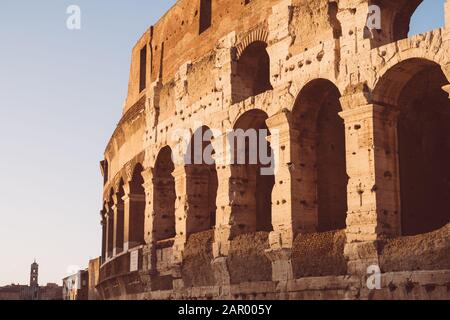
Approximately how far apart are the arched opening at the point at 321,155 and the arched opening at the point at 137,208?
6374 millimetres

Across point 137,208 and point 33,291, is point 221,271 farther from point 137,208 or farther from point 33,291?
point 33,291

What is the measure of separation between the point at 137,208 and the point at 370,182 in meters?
8.77

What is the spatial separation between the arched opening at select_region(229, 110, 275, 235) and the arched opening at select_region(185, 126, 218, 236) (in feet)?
3.88

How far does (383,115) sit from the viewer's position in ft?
33.2

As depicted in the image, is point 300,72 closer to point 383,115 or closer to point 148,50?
point 383,115

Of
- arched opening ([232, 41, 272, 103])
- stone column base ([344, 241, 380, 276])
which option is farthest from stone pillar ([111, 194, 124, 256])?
stone column base ([344, 241, 380, 276])

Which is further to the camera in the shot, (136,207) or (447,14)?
(136,207)

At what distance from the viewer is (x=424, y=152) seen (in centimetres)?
1209

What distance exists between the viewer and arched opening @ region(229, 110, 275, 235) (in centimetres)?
1263

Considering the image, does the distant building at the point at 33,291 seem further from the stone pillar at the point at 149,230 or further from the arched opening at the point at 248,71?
the arched opening at the point at 248,71

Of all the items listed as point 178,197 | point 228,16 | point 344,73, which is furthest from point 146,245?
point 344,73

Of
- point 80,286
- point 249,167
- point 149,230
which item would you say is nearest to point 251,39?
point 249,167

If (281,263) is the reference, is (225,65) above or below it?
above

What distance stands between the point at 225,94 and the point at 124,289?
231 inches
